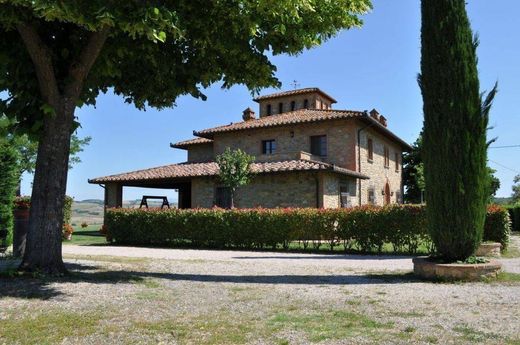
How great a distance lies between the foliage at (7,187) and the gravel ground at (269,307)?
247 inches

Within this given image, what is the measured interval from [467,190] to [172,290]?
200 inches

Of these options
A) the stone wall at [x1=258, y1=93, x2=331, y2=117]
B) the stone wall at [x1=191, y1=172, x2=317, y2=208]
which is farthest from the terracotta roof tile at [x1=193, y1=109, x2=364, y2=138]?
the stone wall at [x1=258, y1=93, x2=331, y2=117]

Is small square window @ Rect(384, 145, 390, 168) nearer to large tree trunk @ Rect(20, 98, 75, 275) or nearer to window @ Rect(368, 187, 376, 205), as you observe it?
window @ Rect(368, 187, 376, 205)

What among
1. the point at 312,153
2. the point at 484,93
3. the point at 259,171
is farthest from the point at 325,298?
the point at 312,153

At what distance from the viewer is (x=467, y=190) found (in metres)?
7.75

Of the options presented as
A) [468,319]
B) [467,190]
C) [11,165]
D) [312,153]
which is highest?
[312,153]

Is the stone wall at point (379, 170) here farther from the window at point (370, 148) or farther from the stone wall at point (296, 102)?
the stone wall at point (296, 102)

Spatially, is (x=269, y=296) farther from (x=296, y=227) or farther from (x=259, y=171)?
(x=259, y=171)

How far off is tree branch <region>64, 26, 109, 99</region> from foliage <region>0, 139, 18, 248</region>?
6.73 m

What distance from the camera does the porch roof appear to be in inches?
780

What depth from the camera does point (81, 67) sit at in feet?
24.6

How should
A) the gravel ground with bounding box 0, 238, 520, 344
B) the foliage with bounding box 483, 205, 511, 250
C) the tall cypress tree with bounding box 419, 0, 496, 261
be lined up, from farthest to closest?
1. the foliage with bounding box 483, 205, 511, 250
2. the tall cypress tree with bounding box 419, 0, 496, 261
3. the gravel ground with bounding box 0, 238, 520, 344

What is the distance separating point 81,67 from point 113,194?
19.5m

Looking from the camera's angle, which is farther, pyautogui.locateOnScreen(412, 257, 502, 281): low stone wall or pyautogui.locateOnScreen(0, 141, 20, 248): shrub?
pyautogui.locateOnScreen(0, 141, 20, 248): shrub
